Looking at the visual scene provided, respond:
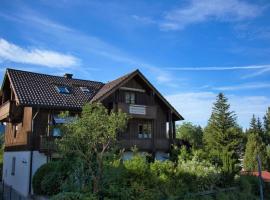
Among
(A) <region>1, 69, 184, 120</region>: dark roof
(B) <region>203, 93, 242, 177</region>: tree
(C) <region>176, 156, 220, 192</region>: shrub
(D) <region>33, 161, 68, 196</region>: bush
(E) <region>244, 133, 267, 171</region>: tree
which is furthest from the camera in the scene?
(E) <region>244, 133, 267, 171</region>: tree

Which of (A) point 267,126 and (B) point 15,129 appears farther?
(A) point 267,126

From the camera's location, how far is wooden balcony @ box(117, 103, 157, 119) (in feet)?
88.2

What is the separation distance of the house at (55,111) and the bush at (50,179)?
6.63 feet

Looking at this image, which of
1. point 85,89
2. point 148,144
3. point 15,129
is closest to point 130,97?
point 85,89

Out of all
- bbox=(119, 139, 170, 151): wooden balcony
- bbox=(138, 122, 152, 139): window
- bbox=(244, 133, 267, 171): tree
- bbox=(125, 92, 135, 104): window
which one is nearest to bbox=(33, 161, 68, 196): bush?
bbox=(119, 139, 170, 151): wooden balcony

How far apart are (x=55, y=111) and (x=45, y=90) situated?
8.17 feet

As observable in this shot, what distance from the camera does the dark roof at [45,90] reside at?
77.4 ft

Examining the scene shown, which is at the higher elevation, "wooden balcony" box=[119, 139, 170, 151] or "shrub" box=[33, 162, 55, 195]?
"wooden balcony" box=[119, 139, 170, 151]

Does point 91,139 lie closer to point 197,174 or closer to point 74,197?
point 74,197

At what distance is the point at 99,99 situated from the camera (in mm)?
25531

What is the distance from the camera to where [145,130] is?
96.7 ft

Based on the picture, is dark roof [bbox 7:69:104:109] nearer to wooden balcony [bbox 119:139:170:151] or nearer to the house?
the house

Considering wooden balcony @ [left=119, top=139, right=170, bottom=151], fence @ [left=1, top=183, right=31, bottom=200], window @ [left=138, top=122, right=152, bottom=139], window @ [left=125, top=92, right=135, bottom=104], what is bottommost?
fence @ [left=1, top=183, right=31, bottom=200]

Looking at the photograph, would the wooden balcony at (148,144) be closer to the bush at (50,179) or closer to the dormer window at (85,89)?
the dormer window at (85,89)
